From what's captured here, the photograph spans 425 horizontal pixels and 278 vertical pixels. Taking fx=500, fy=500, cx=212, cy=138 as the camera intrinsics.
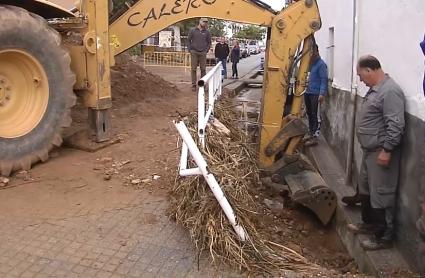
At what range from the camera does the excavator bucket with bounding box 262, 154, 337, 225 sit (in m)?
5.32

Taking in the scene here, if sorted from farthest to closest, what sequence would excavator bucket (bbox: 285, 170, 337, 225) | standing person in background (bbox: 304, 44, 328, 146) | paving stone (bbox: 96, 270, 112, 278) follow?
standing person in background (bbox: 304, 44, 328, 146) < excavator bucket (bbox: 285, 170, 337, 225) < paving stone (bbox: 96, 270, 112, 278)

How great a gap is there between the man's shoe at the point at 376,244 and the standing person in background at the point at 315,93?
13.2 feet

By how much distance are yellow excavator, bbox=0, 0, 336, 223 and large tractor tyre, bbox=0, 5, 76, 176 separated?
0.4 inches

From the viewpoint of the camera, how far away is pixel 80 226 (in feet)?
14.0

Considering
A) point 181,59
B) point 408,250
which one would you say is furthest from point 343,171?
point 181,59

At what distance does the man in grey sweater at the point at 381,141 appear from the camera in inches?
157

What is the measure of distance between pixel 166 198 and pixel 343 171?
277cm

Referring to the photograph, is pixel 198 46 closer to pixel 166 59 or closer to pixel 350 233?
pixel 350 233

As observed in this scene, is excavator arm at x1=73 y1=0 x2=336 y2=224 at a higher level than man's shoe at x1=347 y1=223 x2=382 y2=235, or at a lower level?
higher

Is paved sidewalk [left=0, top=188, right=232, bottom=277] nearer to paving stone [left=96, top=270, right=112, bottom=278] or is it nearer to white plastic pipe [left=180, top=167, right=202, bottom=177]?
paving stone [left=96, top=270, right=112, bottom=278]

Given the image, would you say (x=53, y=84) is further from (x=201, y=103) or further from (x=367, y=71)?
(x=367, y=71)

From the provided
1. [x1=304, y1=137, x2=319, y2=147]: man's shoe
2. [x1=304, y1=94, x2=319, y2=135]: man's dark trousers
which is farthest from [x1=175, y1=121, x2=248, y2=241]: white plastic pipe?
[x1=304, y1=94, x2=319, y2=135]: man's dark trousers

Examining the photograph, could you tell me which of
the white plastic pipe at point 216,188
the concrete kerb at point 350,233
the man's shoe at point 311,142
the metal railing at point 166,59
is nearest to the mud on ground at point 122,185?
the concrete kerb at point 350,233

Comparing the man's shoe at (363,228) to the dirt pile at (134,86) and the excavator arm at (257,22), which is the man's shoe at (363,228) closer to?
the excavator arm at (257,22)
